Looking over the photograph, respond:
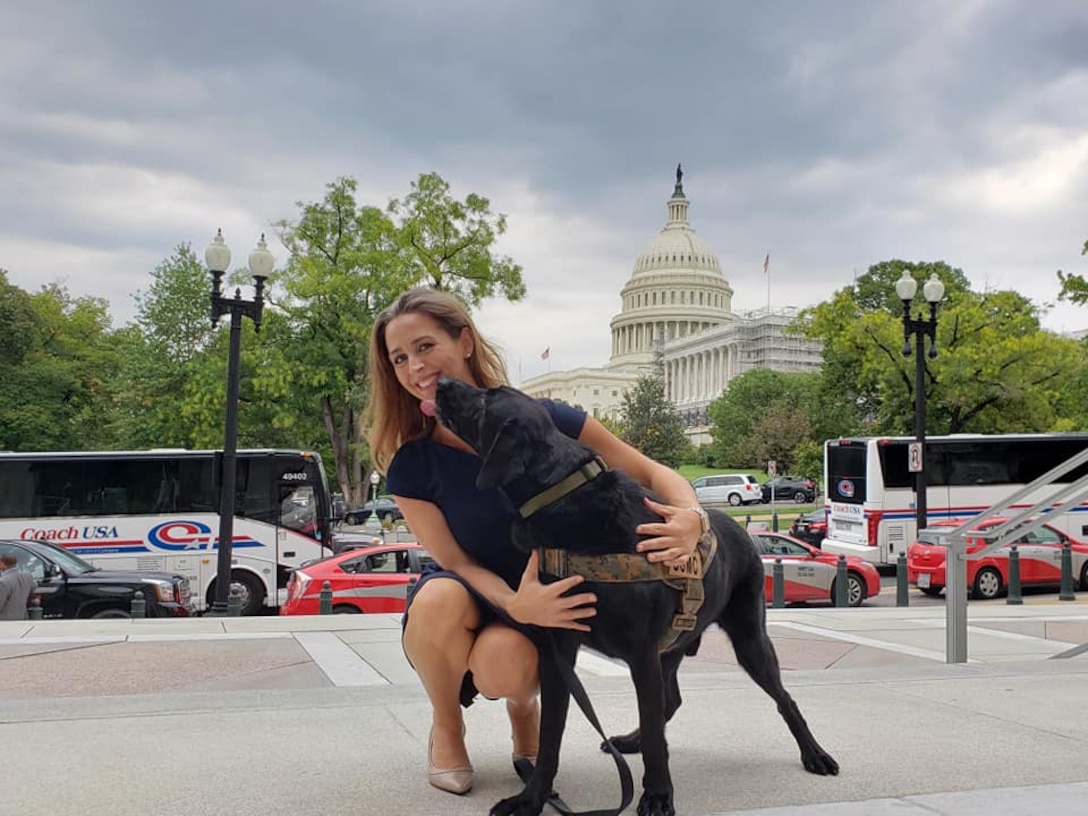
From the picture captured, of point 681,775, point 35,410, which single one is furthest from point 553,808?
point 35,410

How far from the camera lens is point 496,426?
3111 mm

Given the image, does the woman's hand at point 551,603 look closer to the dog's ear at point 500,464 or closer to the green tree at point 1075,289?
the dog's ear at point 500,464

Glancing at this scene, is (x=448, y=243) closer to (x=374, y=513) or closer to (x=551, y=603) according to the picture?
(x=374, y=513)

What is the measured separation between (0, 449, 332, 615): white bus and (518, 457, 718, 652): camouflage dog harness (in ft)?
52.2

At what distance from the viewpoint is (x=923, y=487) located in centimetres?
2078

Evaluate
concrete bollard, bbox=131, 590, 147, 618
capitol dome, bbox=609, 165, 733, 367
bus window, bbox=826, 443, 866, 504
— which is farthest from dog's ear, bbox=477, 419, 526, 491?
capitol dome, bbox=609, 165, 733, 367

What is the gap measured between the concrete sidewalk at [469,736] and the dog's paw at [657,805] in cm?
24

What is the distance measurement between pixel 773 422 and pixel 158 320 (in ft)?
144

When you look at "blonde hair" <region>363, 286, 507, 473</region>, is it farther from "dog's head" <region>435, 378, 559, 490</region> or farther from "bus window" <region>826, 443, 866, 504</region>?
"bus window" <region>826, 443, 866, 504</region>

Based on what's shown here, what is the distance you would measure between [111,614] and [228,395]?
151 inches

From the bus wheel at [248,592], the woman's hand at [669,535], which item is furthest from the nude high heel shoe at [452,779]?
the bus wheel at [248,592]

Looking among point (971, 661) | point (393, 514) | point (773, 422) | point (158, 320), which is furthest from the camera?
point (773, 422)

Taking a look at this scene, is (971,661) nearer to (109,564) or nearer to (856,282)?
(109,564)

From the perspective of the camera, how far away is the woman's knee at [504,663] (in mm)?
3516
